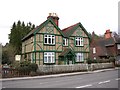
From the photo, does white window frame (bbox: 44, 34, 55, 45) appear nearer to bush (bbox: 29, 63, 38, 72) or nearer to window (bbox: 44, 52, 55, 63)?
window (bbox: 44, 52, 55, 63)

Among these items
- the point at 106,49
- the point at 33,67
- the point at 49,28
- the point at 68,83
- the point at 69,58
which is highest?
the point at 49,28

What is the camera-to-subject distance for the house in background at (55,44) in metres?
30.2

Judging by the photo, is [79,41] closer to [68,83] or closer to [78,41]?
[78,41]

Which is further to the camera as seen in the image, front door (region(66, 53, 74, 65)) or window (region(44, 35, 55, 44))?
front door (region(66, 53, 74, 65))

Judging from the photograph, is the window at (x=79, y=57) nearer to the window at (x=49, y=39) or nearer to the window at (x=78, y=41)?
the window at (x=78, y=41)

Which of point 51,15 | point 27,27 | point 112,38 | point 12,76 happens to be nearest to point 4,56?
point 51,15

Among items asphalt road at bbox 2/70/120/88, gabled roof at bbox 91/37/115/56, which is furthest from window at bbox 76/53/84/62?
asphalt road at bbox 2/70/120/88

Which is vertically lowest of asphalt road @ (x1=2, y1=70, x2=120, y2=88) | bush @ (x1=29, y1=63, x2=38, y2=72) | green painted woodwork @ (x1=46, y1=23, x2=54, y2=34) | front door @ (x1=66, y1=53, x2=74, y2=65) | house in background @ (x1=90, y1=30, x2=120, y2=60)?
asphalt road @ (x1=2, y1=70, x2=120, y2=88)

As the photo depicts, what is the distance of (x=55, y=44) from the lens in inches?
1250

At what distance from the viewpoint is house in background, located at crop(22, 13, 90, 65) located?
30.2m

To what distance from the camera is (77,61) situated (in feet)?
114

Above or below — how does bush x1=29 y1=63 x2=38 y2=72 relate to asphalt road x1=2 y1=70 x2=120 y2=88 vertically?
above

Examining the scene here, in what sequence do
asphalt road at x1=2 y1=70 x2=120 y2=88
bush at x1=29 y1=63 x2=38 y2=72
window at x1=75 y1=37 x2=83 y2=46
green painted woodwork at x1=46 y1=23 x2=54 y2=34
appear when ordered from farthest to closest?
window at x1=75 y1=37 x2=83 y2=46, green painted woodwork at x1=46 y1=23 x2=54 y2=34, bush at x1=29 y1=63 x2=38 y2=72, asphalt road at x1=2 y1=70 x2=120 y2=88

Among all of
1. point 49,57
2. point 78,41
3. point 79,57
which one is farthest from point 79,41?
point 49,57
